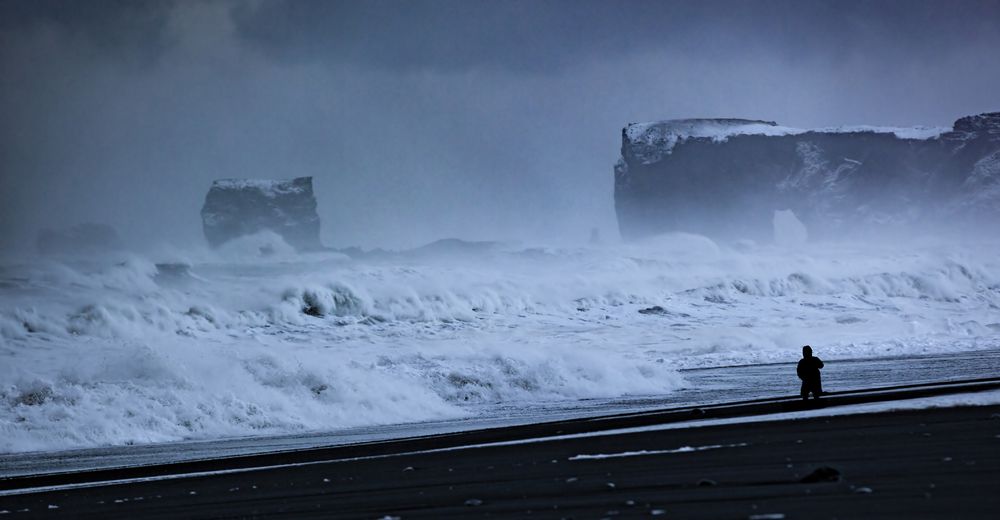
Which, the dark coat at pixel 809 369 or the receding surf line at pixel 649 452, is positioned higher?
the dark coat at pixel 809 369

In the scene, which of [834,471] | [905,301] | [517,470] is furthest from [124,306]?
[905,301]

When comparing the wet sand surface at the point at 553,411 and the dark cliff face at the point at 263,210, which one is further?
the dark cliff face at the point at 263,210

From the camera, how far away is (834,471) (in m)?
8.64

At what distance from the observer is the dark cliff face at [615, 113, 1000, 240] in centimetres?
14125

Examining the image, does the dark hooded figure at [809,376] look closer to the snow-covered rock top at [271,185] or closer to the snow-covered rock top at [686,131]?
the snow-covered rock top at [271,185]

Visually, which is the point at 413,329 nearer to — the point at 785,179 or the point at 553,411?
the point at 553,411

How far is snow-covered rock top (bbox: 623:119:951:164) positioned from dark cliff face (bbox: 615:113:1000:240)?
0.16 m

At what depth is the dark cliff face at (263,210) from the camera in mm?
87750

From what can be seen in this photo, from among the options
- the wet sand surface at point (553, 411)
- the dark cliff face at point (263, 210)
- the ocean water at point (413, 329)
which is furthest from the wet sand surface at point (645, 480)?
the dark cliff face at point (263, 210)

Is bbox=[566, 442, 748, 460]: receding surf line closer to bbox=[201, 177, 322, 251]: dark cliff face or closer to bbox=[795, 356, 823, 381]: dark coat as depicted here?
bbox=[795, 356, 823, 381]: dark coat

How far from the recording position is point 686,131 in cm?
A: 14900

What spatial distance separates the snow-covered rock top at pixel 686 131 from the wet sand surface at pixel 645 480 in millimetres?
136942

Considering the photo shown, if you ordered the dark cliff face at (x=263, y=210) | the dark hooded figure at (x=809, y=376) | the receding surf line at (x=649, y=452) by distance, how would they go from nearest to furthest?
the receding surf line at (x=649, y=452) → the dark hooded figure at (x=809, y=376) → the dark cliff face at (x=263, y=210)

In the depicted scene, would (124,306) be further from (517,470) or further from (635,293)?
(517,470)
